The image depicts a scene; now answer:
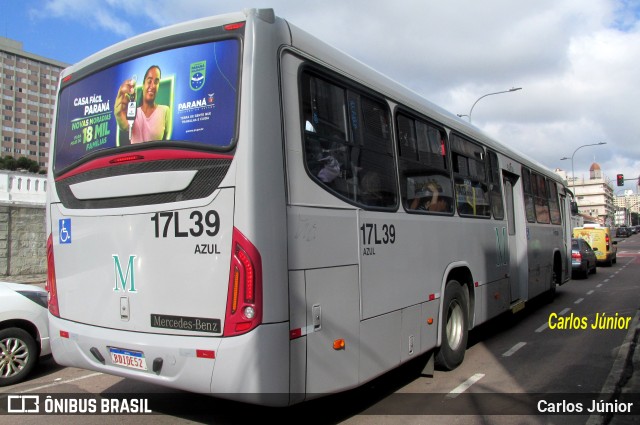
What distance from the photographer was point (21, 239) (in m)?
13.9

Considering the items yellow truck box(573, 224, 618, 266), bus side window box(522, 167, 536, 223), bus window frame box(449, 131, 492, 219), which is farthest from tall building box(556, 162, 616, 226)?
bus window frame box(449, 131, 492, 219)

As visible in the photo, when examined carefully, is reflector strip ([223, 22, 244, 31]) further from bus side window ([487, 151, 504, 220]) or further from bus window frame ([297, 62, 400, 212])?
bus side window ([487, 151, 504, 220])

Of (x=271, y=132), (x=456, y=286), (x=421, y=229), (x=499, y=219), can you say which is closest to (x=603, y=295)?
(x=499, y=219)

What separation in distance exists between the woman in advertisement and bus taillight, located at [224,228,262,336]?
3.79ft

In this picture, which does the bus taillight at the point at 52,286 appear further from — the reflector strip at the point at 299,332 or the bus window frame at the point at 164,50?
the reflector strip at the point at 299,332

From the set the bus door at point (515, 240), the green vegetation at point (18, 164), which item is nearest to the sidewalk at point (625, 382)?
the bus door at point (515, 240)

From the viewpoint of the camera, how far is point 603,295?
534 inches

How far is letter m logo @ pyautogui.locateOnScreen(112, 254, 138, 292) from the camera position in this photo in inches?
153

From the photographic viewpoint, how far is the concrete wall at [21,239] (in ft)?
44.2

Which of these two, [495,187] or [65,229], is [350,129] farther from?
[495,187]

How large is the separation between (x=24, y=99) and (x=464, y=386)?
13619 cm

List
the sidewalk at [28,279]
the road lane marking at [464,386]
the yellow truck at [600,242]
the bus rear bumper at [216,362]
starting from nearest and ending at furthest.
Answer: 1. the bus rear bumper at [216,362]
2. the road lane marking at [464,386]
3. the sidewalk at [28,279]
4. the yellow truck at [600,242]

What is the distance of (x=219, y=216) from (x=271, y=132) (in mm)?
706

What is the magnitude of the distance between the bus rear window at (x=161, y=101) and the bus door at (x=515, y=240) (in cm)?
627
